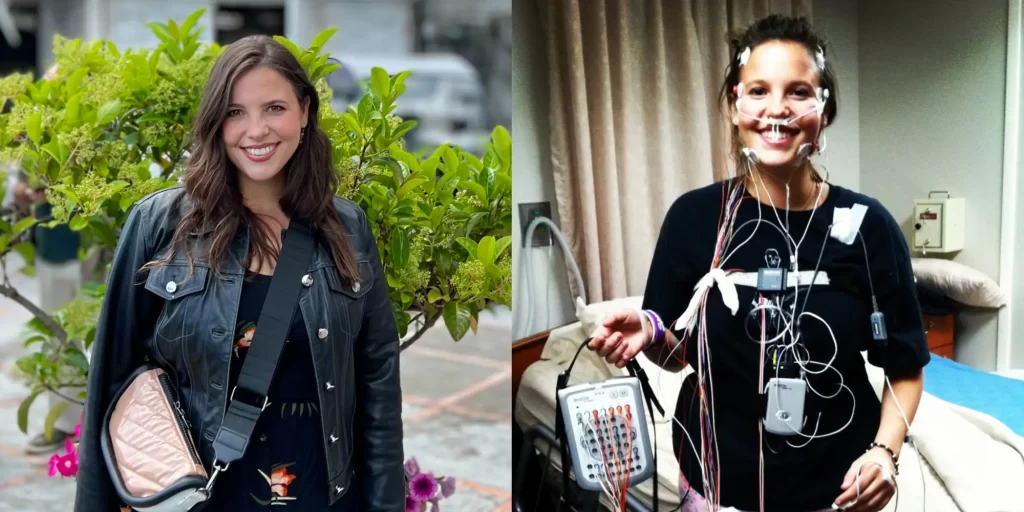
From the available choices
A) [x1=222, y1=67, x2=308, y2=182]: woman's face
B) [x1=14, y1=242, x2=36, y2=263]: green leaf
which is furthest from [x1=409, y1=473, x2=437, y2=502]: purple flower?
[x1=14, y1=242, x2=36, y2=263]: green leaf

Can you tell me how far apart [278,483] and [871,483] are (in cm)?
96

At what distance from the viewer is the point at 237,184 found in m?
1.23

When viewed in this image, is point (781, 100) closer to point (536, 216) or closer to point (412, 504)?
point (536, 216)

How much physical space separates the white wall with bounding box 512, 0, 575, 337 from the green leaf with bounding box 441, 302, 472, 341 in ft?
0.35

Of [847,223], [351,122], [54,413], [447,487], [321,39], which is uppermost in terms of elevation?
[321,39]

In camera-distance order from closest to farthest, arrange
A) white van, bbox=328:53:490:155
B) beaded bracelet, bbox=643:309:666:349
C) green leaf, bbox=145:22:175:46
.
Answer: beaded bracelet, bbox=643:309:666:349 → green leaf, bbox=145:22:175:46 → white van, bbox=328:53:490:155

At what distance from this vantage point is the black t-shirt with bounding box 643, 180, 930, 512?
1.24 meters

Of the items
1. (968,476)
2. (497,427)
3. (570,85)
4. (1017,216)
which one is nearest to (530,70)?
(570,85)

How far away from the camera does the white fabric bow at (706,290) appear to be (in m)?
1.28

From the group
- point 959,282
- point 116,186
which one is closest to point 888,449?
point 959,282

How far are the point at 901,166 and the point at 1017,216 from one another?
21 cm

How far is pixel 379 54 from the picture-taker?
3.22 m

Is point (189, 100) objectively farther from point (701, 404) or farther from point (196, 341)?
A: point (701, 404)

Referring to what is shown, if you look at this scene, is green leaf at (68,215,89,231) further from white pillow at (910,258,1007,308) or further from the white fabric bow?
white pillow at (910,258,1007,308)
